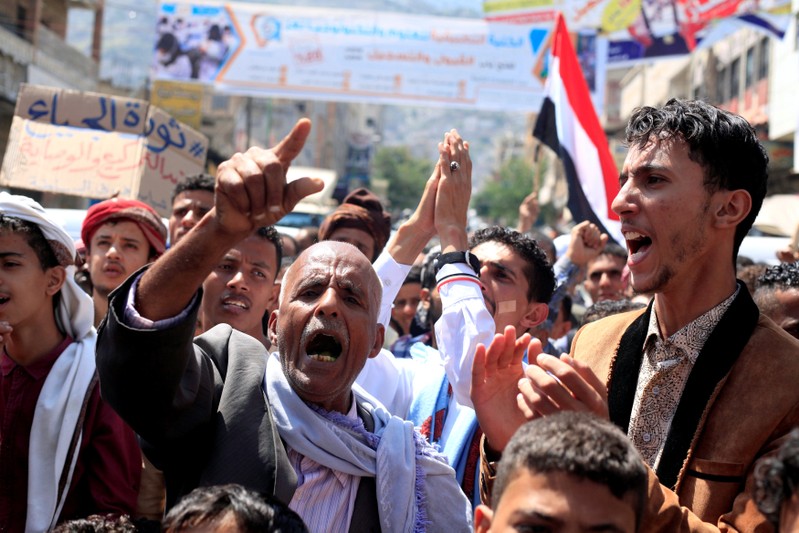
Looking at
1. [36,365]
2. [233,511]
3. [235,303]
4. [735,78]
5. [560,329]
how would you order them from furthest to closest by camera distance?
1. [735,78]
2. [560,329]
3. [235,303]
4. [36,365]
5. [233,511]

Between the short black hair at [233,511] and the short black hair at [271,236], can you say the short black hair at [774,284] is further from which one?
the short black hair at [233,511]

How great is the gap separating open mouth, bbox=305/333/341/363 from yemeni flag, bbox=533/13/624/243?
3.46 metres

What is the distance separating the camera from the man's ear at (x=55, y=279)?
3.45 m

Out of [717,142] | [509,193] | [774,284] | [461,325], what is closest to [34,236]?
[461,325]

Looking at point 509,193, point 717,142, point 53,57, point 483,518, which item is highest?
point 53,57

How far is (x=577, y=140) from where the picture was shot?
21.5 ft

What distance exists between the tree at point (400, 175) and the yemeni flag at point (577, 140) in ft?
253

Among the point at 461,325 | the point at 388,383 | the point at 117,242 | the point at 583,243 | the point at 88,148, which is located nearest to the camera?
the point at 461,325

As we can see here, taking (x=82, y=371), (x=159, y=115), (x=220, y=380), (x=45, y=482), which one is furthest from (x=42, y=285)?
(x=159, y=115)

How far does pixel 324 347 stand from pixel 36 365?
3.93 feet

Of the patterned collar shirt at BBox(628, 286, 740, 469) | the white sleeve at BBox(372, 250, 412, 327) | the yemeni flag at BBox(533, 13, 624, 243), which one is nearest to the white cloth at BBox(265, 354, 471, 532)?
the patterned collar shirt at BBox(628, 286, 740, 469)

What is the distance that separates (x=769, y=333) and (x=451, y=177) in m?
1.22

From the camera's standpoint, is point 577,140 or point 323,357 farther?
point 577,140

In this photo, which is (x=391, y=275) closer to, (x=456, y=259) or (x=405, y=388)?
(x=405, y=388)
